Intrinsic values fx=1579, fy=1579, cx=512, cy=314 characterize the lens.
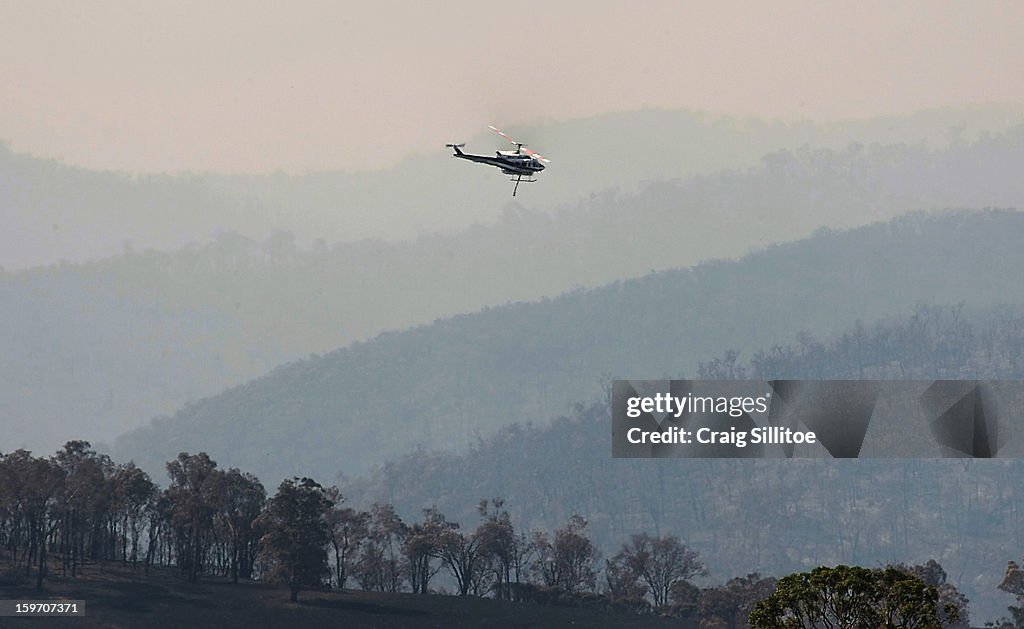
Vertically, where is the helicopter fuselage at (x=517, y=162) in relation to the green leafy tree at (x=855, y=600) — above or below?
above

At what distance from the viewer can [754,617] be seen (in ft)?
373

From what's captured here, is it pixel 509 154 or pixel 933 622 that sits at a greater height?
pixel 509 154

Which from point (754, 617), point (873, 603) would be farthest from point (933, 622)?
point (754, 617)

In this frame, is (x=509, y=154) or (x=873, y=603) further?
(x=509, y=154)

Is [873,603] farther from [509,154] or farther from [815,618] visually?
[509,154]

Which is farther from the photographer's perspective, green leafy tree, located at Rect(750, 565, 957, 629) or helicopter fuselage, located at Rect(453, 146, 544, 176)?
helicopter fuselage, located at Rect(453, 146, 544, 176)

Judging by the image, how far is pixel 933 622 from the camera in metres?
112

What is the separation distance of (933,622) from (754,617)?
12607mm

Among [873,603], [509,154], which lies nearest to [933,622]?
[873,603]

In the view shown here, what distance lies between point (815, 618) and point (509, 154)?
67.7 m

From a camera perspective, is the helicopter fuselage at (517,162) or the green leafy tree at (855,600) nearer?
the green leafy tree at (855,600)

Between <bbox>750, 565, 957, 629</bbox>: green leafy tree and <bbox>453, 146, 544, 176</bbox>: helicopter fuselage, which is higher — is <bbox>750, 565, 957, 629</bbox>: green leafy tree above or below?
below

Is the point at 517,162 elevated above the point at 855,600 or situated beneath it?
elevated above

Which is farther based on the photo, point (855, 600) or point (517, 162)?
point (517, 162)
